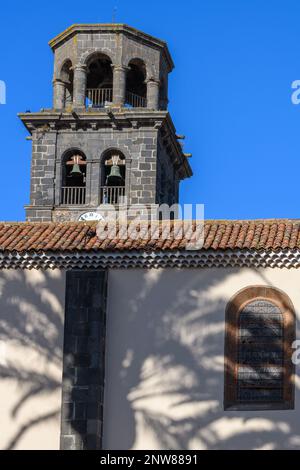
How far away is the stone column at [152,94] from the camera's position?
178ft

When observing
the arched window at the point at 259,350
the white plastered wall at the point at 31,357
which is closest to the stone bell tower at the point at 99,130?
the white plastered wall at the point at 31,357

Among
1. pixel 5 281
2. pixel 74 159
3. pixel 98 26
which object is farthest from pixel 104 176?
pixel 5 281

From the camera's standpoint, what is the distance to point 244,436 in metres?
33.9

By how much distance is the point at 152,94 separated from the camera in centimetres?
5444

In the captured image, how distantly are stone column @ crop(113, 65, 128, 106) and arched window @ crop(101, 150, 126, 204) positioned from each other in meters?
1.83

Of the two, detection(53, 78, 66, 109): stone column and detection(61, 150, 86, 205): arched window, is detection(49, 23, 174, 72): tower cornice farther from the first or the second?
detection(61, 150, 86, 205): arched window

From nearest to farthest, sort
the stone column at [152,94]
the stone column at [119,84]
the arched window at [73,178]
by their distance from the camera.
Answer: the stone column at [119,84], the arched window at [73,178], the stone column at [152,94]

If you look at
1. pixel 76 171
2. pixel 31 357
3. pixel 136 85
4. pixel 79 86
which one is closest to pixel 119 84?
pixel 79 86

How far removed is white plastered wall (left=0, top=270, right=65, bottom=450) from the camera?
34.8 meters

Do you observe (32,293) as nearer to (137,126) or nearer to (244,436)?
(244,436)

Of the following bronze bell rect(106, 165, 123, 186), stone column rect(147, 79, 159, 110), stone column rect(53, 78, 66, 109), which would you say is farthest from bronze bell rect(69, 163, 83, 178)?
stone column rect(147, 79, 159, 110)

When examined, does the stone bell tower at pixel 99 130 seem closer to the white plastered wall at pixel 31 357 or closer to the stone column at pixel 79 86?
the stone column at pixel 79 86

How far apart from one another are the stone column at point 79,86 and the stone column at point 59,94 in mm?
976
